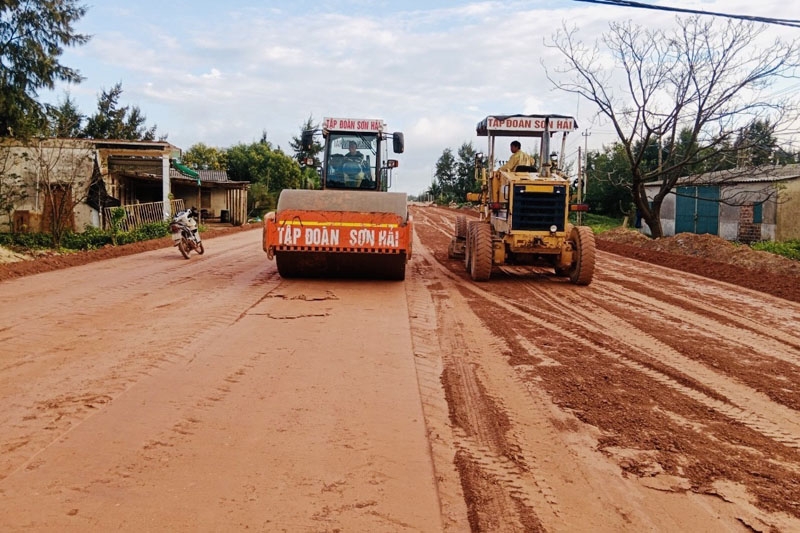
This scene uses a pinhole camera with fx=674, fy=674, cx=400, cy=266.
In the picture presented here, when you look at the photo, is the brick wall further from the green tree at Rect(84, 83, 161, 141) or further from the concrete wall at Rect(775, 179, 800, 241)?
the green tree at Rect(84, 83, 161, 141)

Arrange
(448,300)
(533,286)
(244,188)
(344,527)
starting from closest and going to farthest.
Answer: (344,527), (448,300), (533,286), (244,188)

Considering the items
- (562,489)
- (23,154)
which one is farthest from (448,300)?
(23,154)

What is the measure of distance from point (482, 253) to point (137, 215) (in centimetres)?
1799

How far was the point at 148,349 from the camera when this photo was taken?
6.54 meters

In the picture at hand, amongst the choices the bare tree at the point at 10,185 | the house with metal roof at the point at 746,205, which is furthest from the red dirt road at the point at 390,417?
the house with metal roof at the point at 746,205

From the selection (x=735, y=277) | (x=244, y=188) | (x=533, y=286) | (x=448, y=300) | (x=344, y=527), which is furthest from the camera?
(x=244, y=188)

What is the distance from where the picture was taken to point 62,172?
22.8 m

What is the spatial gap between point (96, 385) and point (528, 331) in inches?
190

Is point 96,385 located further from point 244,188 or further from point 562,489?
point 244,188

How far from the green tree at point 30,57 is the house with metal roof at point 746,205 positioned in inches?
Answer: 868

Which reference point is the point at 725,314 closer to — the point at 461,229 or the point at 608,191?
the point at 461,229

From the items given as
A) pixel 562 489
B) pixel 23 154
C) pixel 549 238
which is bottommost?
pixel 562 489

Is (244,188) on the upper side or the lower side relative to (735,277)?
upper

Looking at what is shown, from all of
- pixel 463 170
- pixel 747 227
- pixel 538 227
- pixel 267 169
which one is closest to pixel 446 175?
pixel 463 170
